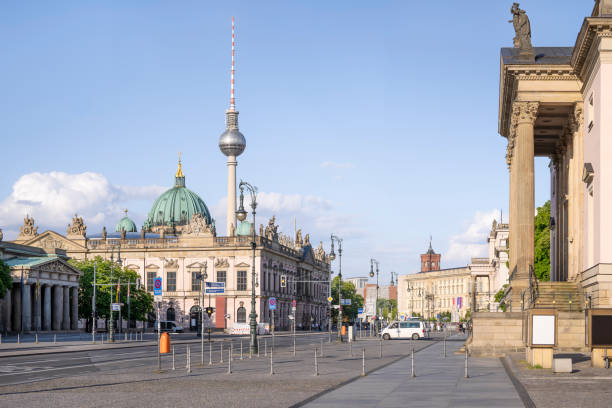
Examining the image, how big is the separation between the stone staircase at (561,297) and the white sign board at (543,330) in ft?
41.7

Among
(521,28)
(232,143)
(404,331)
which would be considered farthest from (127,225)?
(521,28)

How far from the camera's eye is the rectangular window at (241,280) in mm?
130387

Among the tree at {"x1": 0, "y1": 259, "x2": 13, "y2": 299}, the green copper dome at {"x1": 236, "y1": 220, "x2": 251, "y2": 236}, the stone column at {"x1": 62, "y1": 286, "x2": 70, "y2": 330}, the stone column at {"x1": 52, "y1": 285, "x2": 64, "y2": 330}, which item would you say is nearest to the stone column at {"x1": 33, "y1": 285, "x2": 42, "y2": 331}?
the stone column at {"x1": 52, "y1": 285, "x2": 64, "y2": 330}

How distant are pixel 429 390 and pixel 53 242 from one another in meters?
116

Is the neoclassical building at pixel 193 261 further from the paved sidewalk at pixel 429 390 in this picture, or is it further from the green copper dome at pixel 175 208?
the paved sidewalk at pixel 429 390

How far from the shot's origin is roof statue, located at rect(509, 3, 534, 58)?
4506 centimetres

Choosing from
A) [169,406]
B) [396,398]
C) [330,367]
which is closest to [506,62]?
[330,367]

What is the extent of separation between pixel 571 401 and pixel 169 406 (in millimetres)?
9032

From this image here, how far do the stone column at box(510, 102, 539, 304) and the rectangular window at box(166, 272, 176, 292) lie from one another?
93230 mm

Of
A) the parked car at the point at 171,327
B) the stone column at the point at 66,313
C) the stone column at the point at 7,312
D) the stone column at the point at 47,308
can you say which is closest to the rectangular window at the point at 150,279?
the parked car at the point at 171,327

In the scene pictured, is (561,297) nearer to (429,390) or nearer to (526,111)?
(526,111)

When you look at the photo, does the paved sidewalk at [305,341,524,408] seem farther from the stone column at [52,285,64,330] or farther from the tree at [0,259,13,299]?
the stone column at [52,285,64,330]

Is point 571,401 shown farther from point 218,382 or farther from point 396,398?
point 218,382

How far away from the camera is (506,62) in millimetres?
45438
